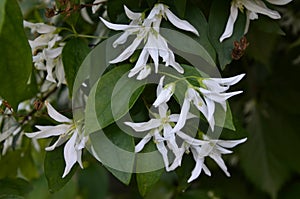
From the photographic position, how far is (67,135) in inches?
24.0

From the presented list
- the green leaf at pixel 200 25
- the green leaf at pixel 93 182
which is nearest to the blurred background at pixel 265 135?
the green leaf at pixel 93 182

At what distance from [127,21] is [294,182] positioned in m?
0.76

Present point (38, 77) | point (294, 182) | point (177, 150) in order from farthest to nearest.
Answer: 1. point (294, 182)
2. point (38, 77)
3. point (177, 150)

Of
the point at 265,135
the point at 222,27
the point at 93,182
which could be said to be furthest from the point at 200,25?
the point at 93,182

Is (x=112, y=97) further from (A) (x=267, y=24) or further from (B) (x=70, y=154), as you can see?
(A) (x=267, y=24)

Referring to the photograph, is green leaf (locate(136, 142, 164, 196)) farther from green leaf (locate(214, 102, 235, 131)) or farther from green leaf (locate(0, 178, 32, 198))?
green leaf (locate(0, 178, 32, 198))

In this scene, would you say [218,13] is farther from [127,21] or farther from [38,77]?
[38,77]

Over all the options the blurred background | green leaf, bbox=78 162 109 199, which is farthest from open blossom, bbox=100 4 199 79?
green leaf, bbox=78 162 109 199

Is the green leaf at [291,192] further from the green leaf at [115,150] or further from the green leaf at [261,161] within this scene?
the green leaf at [115,150]

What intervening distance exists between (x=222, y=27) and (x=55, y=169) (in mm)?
244

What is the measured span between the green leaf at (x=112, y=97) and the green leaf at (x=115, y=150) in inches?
1.4

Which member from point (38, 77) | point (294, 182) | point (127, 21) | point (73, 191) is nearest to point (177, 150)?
point (127, 21)

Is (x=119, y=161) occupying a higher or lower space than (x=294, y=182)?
higher

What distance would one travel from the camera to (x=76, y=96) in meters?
0.65
